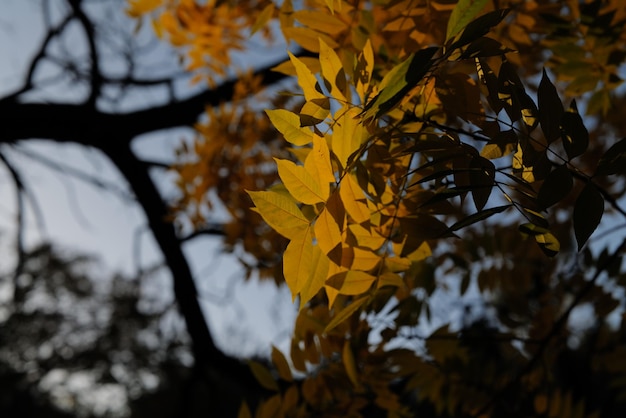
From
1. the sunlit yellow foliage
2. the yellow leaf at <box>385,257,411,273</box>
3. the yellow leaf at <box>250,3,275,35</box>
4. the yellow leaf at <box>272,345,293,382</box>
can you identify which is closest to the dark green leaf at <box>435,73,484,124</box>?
the sunlit yellow foliage

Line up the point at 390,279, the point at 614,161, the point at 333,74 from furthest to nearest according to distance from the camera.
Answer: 1. the point at 390,279
2. the point at 333,74
3. the point at 614,161

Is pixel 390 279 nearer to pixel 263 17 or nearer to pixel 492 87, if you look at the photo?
pixel 492 87

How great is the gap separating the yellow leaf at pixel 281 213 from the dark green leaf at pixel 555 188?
1.00ft

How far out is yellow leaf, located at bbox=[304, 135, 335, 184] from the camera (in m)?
0.72

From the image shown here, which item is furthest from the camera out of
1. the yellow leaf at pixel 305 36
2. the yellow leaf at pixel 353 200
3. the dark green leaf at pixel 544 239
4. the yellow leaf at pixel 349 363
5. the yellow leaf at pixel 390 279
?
the yellow leaf at pixel 349 363

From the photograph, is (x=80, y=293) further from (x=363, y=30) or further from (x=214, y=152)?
(x=363, y=30)

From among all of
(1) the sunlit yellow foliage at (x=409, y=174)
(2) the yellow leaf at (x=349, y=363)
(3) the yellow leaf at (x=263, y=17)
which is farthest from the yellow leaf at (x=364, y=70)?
(2) the yellow leaf at (x=349, y=363)

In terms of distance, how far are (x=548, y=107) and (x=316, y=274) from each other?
1.22 feet

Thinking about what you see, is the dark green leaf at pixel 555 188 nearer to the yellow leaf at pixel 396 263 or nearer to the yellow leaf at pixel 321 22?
the yellow leaf at pixel 396 263

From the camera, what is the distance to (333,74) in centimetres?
81

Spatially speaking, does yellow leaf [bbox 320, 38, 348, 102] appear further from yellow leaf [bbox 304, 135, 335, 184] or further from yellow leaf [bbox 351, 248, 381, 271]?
yellow leaf [bbox 351, 248, 381, 271]

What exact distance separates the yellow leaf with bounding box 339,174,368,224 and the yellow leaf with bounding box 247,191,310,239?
7cm

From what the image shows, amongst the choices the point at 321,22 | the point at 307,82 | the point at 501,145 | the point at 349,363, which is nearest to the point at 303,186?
the point at 307,82

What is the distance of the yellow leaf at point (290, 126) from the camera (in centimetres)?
77
